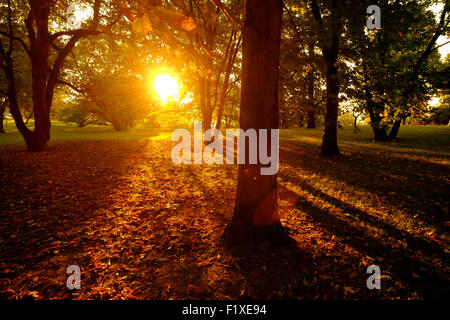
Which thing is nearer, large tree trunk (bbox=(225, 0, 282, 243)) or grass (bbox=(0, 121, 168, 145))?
large tree trunk (bbox=(225, 0, 282, 243))

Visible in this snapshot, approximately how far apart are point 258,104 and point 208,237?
9.50 feet

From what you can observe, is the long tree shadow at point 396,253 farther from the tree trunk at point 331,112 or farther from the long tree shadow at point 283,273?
the tree trunk at point 331,112

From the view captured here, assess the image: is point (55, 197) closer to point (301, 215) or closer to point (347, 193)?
point (301, 215)

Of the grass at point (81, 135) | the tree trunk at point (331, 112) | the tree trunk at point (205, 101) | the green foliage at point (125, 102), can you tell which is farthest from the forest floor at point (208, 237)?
the green foliage at point (125, 102)

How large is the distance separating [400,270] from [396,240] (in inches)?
40.0

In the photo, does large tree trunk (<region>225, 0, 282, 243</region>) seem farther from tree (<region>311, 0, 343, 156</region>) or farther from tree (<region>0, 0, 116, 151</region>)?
tree (<region>0, 0, 116, 151</region>)

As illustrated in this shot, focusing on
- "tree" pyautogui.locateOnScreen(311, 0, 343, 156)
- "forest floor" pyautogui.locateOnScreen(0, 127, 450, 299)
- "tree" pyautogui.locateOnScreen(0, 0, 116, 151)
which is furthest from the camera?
"tree" pyautogui.locateOnScreen(0, 0, 116, 151)

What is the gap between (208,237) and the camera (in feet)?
13.8

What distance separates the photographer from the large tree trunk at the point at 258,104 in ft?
10.3

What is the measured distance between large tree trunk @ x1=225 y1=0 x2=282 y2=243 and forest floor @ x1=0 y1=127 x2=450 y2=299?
1.49 feet

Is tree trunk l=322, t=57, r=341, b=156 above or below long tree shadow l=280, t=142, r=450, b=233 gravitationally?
above

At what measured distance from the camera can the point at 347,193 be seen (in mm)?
6402

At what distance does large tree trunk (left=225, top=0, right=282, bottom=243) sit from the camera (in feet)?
10.3

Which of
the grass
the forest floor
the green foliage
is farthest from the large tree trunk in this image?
the green foliage
